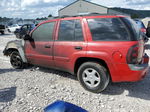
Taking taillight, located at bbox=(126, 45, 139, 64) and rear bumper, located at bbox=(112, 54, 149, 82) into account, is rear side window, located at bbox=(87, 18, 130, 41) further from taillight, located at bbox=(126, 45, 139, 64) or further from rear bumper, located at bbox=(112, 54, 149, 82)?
rear bumper, located at bbox=(112, 54, 149, 82)

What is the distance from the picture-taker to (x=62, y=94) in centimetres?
351

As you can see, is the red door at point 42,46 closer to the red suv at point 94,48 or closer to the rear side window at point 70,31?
the red suv at point 94,48

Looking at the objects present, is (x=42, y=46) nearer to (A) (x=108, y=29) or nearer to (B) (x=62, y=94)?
(B) (x=62, y=94)

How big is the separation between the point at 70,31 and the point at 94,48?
0.86m

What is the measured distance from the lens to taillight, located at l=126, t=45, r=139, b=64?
2.97 m

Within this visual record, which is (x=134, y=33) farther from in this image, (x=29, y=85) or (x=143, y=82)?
(x=29, y=85)

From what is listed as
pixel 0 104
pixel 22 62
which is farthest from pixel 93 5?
pixel 0 104

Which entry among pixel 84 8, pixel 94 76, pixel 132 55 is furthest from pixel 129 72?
pixel 84 8

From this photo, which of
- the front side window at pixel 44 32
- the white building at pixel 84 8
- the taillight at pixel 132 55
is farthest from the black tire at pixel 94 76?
the white building at pixel 84 8

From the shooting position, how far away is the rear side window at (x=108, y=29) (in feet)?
10.2

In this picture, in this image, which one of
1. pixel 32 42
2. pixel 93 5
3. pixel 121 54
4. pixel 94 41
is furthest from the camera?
pixel 93 5

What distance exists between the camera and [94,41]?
3.35 meters

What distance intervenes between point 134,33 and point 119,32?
314 mm

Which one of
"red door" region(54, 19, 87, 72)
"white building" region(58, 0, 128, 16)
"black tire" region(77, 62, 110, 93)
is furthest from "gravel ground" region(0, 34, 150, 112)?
"white building" region(58, 0, 128, 16)
